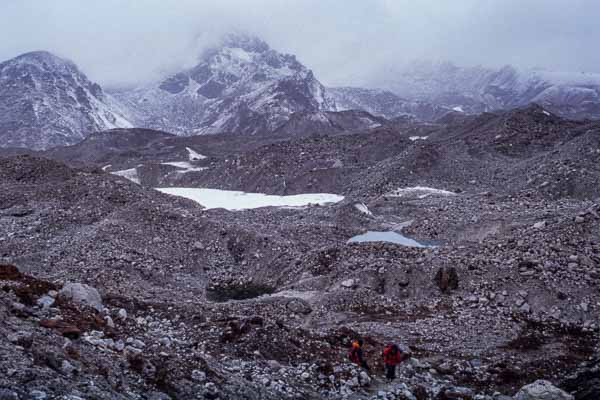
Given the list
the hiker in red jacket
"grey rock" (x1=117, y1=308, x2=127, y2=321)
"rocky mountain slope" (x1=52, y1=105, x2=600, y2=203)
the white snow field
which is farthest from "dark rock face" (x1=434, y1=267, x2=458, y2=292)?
the white snow field

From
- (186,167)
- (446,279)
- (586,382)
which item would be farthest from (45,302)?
(186,167)

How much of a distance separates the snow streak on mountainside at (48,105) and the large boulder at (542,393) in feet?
442

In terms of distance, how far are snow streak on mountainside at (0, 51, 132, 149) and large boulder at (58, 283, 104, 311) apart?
128626 millimetres

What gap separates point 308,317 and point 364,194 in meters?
23.0

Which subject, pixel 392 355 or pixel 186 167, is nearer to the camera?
pixel 392 355

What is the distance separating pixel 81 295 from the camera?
12.1m

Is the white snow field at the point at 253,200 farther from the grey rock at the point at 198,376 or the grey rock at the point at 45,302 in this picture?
the grey rock at the point at 198,376

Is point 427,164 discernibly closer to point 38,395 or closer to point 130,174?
point 130,174

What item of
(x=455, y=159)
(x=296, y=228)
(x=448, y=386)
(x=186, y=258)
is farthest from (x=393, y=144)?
(x=448, y=386)

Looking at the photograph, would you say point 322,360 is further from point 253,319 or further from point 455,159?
point 455,159

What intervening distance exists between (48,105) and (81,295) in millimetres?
155676

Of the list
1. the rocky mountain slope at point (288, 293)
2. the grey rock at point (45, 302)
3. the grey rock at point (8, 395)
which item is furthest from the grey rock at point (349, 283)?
the grey rock at point (8, 395)

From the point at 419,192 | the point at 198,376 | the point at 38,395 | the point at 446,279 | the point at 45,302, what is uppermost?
the point at 419,192

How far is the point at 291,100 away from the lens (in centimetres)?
14550
